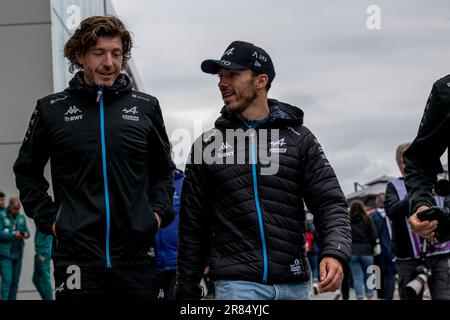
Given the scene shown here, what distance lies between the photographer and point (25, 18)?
16406mm

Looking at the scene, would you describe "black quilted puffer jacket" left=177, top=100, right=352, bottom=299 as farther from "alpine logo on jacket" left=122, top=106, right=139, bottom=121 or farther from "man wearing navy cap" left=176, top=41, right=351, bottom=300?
"alpine logo on jacket" left=122, top=106, right=139, bottom=121

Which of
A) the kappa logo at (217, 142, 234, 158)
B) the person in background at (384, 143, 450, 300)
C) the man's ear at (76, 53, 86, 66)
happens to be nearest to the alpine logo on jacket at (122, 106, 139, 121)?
the man's ear at (76, 53, 86, 66)

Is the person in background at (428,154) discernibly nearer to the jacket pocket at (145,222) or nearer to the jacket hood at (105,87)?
the jacket pocket at (145,222)

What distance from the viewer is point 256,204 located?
4.62 meters

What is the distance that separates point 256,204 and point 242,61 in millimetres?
782

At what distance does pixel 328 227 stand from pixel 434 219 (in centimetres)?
72

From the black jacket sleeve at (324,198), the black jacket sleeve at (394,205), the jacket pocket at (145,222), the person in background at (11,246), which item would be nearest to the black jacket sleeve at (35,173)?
the jacket pocket at (145,222)

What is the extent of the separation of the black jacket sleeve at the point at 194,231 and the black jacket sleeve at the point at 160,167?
103mm

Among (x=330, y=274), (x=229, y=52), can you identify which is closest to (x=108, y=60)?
(x=229, y=52)

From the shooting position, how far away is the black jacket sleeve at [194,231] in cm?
475

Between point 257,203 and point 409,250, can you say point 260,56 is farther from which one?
point 409,250

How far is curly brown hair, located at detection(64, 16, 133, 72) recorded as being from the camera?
4.61 m

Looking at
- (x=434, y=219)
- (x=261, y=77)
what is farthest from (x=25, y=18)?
Result: (x=434, y=219)

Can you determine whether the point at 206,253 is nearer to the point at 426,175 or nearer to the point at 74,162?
the point at 74,162
